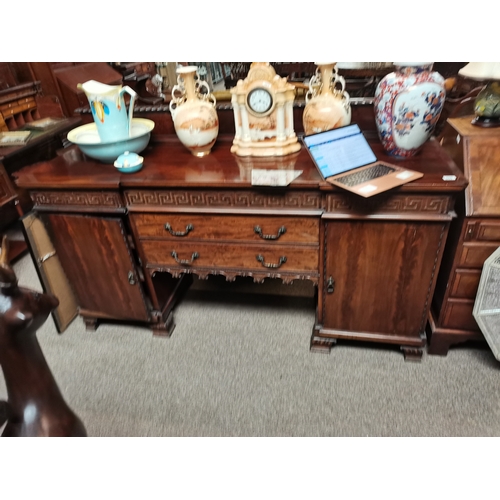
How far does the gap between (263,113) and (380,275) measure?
70 centimetres

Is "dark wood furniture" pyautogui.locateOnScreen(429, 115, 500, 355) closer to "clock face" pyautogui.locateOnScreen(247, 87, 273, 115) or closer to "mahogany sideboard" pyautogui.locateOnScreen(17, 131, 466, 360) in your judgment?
"mahogany sideboard" pyautogui.locateOnScreen(17, 131, 466, 360)

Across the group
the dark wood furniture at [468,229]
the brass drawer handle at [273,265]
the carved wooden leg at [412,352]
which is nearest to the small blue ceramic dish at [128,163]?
the brass drawer handle at [273,265]

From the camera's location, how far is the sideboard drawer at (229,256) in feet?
4.43

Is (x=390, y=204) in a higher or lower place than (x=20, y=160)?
higher

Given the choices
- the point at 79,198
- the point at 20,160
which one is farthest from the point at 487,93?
the point at 20,160

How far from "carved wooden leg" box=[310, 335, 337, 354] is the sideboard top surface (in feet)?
2.23

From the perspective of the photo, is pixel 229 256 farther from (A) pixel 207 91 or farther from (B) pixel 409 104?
(B) pixel 409 104

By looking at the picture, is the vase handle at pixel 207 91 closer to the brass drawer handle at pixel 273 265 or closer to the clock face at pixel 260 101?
the clock face at pixel 260 101

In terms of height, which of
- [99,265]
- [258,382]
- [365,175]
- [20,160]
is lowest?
[258,382]

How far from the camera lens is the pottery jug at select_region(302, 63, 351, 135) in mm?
1288

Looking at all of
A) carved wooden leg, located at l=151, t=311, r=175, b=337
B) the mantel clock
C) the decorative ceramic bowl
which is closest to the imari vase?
the mantel clock

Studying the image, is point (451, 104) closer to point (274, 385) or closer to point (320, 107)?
point (320, 107)

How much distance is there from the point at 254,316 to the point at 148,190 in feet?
2.68

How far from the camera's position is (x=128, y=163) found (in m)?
1.31
